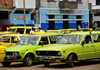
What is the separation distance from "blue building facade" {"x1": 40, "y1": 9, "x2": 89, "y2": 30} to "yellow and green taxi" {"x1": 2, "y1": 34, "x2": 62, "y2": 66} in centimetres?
2632

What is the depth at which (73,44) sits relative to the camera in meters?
12.6

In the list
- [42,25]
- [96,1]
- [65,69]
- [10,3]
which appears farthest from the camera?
[96,1]

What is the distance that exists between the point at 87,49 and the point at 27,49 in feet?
9.50

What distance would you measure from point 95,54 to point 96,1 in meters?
42.9

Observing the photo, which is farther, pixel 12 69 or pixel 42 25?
pixel 42 25

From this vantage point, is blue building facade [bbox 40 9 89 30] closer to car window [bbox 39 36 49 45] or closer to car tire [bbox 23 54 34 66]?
car window [bbox 39 36 49 45]

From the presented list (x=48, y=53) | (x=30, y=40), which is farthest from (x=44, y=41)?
(x=48, y=53)

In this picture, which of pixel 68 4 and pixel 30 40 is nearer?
pixel 30 40

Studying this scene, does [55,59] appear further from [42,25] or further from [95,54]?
[42,25]

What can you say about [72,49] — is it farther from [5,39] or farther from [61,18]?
[61,18]

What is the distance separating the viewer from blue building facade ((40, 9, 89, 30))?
41.4 meters

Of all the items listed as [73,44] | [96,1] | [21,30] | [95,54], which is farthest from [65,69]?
[96,1]

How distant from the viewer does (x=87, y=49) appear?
12953 mm

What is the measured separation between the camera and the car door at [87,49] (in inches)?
501
